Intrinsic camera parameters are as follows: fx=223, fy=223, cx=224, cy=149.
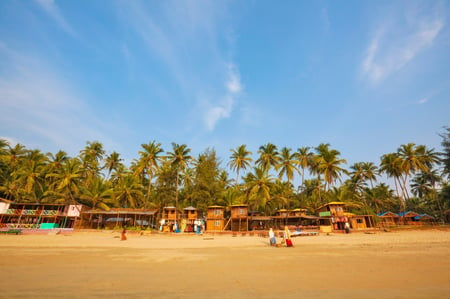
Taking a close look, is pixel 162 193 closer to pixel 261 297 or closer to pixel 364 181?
pixel 261 297

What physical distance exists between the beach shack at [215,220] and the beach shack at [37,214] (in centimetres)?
2003

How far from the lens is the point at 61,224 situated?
34312 mm

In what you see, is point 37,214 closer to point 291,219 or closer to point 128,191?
point 128,191

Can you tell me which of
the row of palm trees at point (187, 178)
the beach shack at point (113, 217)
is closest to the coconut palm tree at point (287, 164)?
the row of palm trees at point (187, 178)

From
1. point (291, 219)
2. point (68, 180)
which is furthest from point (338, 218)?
point (68, 180)

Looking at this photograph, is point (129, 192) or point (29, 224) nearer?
point (29, 224)

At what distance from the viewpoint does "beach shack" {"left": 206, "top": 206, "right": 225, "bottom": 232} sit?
33.5m

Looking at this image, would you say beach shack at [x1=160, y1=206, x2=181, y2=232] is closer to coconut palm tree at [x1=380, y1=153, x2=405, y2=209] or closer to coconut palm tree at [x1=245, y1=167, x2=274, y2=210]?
coconut palm tree at [x1=245, y1=167, x2=274, y2=210]

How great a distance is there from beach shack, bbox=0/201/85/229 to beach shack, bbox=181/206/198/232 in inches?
637

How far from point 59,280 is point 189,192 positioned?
126 ft

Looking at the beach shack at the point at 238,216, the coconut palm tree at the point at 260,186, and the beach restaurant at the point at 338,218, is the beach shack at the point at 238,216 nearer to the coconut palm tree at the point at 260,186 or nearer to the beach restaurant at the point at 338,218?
the coconut palm tree at the point at 260,186

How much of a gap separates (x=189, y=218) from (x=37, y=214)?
22.0 m

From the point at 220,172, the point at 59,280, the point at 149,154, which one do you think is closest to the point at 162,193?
the point at 149,154

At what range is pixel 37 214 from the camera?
1281 inches
